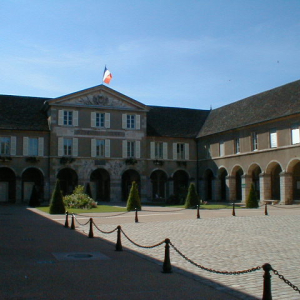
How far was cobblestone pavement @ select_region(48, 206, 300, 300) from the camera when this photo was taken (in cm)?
823

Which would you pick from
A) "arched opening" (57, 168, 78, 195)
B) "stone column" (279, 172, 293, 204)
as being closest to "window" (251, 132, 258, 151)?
"stone column" (279, 172, 293, 204)

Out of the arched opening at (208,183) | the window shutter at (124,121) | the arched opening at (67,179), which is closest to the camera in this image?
the arched opening at (67,179)

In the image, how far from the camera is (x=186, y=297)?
22.8ft

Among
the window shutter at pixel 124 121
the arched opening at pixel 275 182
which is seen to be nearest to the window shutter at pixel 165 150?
the window shutter at pixel 124 121

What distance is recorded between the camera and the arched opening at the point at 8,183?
39.8 m

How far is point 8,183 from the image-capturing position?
132ft

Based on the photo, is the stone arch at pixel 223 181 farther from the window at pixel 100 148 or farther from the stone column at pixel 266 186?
the window at pixel 100 148

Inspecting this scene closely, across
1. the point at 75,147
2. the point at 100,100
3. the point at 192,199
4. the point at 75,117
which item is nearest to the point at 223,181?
the point at 192,199

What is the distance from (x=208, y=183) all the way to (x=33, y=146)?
1793cm

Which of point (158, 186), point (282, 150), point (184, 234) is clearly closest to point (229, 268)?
point (184, 234)

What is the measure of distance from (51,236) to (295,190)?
90.6 feet

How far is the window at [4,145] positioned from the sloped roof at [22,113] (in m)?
1.06

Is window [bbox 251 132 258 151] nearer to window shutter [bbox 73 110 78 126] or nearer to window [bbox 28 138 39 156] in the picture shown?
Result: window shutter [bbox 73 110 78 126]

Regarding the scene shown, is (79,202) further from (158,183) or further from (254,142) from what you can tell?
(158,183)
